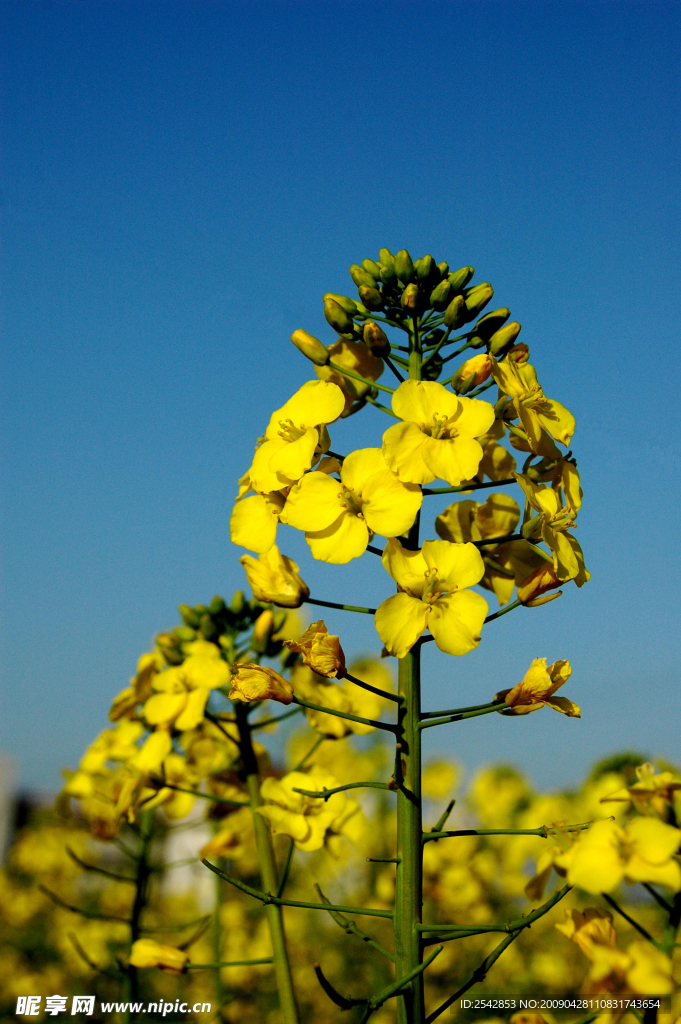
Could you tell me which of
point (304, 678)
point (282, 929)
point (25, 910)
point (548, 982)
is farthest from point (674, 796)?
point (25, 910)

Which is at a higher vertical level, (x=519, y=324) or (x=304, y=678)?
(x=519, y=324)

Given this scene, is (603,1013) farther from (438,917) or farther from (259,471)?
(438,917)

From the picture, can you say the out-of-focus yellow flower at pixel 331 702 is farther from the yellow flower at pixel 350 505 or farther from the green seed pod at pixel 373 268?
the green seed pod at pixel 373 268

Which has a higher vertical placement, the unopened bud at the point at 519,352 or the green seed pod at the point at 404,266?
the green seed pod at the point at 404,266

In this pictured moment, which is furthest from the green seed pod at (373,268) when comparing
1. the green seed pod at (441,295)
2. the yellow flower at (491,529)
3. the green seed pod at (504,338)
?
the yellow flower at (491,529)

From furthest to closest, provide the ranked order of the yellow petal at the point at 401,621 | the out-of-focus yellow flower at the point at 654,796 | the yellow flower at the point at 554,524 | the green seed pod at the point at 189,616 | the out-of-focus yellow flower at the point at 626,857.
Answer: the green seed pod at the point at 189,616
the yellow flower at the point at 554,524
the yellow petal at the point at 401,621
the out-of-focus yellow flower at the point at 654,796
the out-of-focus yellow flower at the point at 626,857

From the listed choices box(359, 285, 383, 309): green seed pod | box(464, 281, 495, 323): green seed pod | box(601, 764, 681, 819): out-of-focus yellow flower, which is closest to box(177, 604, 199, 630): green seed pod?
box(359, 285, 383, 309): green seed pod
